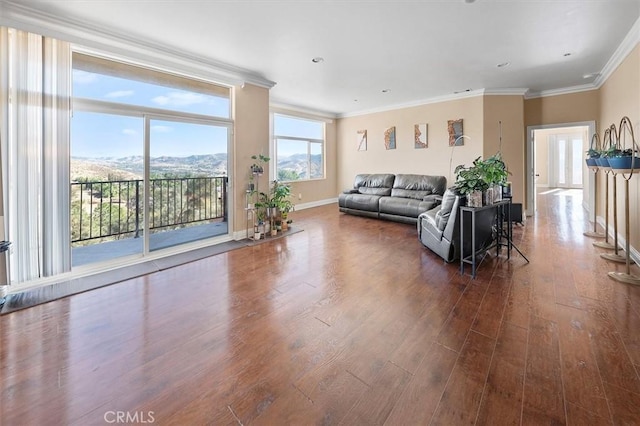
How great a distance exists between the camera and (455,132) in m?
6.31

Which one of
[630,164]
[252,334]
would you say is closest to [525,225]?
[630,164]

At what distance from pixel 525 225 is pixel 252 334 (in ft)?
18.4

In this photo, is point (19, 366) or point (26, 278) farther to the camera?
point (26, 278)

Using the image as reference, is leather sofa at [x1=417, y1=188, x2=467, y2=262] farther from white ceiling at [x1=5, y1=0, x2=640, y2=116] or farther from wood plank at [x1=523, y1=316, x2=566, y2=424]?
white ceiling at [x1=5, y1=0, x2=640, y2=116]

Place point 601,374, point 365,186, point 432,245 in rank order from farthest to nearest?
point 365,186 → point 432,245 → point 601,374

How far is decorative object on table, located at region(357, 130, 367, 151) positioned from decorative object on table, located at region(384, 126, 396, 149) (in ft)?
2.14

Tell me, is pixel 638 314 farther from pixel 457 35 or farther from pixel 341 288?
pixel 457 35

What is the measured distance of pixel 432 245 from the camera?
3861mm

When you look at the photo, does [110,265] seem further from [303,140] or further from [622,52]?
[622,52]

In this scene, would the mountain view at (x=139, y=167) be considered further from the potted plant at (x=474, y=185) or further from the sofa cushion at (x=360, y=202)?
the potted plant at (x=474, y=185)

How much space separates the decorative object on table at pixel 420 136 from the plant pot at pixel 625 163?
4.05 meters

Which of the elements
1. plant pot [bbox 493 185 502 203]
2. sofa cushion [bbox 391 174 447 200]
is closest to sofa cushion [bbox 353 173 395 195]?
sofa cushion [bbox 391 174 447 200]

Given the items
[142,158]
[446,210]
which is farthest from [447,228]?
[142,158]

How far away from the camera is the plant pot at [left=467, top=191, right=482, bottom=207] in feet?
10.2
